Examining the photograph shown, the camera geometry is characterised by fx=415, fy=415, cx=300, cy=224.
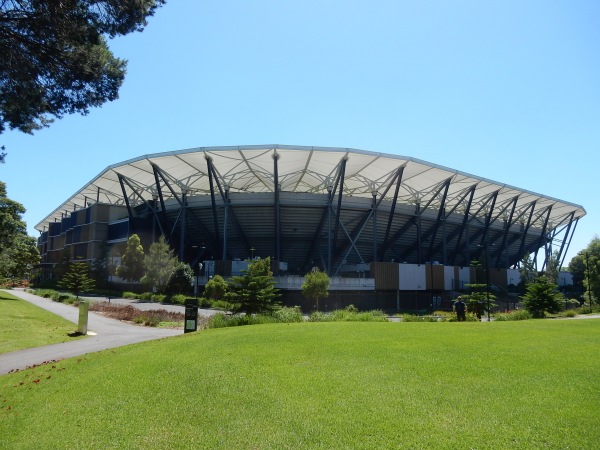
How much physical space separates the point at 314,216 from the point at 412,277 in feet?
43.6

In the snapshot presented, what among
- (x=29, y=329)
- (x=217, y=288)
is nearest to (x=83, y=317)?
(x=29, y=329)

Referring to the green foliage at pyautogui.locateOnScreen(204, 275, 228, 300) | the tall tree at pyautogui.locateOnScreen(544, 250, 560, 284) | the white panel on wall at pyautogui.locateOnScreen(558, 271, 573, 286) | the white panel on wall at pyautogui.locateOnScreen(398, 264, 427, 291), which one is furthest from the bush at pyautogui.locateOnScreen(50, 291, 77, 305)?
the white panel on wall at pyautogui.locateOnScreen(558, 271, 573, 286)

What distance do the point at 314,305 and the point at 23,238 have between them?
42.8m

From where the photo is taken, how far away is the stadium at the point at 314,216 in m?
43.5

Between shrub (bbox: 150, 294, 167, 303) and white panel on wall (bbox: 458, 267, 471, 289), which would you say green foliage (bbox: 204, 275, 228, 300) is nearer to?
shrub (bbox: 150, 294, 167, 303)

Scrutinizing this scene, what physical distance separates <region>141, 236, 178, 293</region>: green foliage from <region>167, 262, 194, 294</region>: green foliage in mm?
1541

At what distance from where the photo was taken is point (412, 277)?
47.2 metres

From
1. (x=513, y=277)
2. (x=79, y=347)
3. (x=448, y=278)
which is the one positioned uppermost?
(x=513, y=277)

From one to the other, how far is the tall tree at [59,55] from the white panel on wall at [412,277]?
129ft

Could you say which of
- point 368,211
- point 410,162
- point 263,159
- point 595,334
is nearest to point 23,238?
point 263,159

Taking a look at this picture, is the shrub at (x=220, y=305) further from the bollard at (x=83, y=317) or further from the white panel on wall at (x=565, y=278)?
the white panel on wall at (x=565, y=278)

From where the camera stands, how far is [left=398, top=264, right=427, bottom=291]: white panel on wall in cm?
4628

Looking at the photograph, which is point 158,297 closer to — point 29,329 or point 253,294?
point 29,329

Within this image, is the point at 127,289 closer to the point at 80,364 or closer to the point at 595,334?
the point at 80,364
